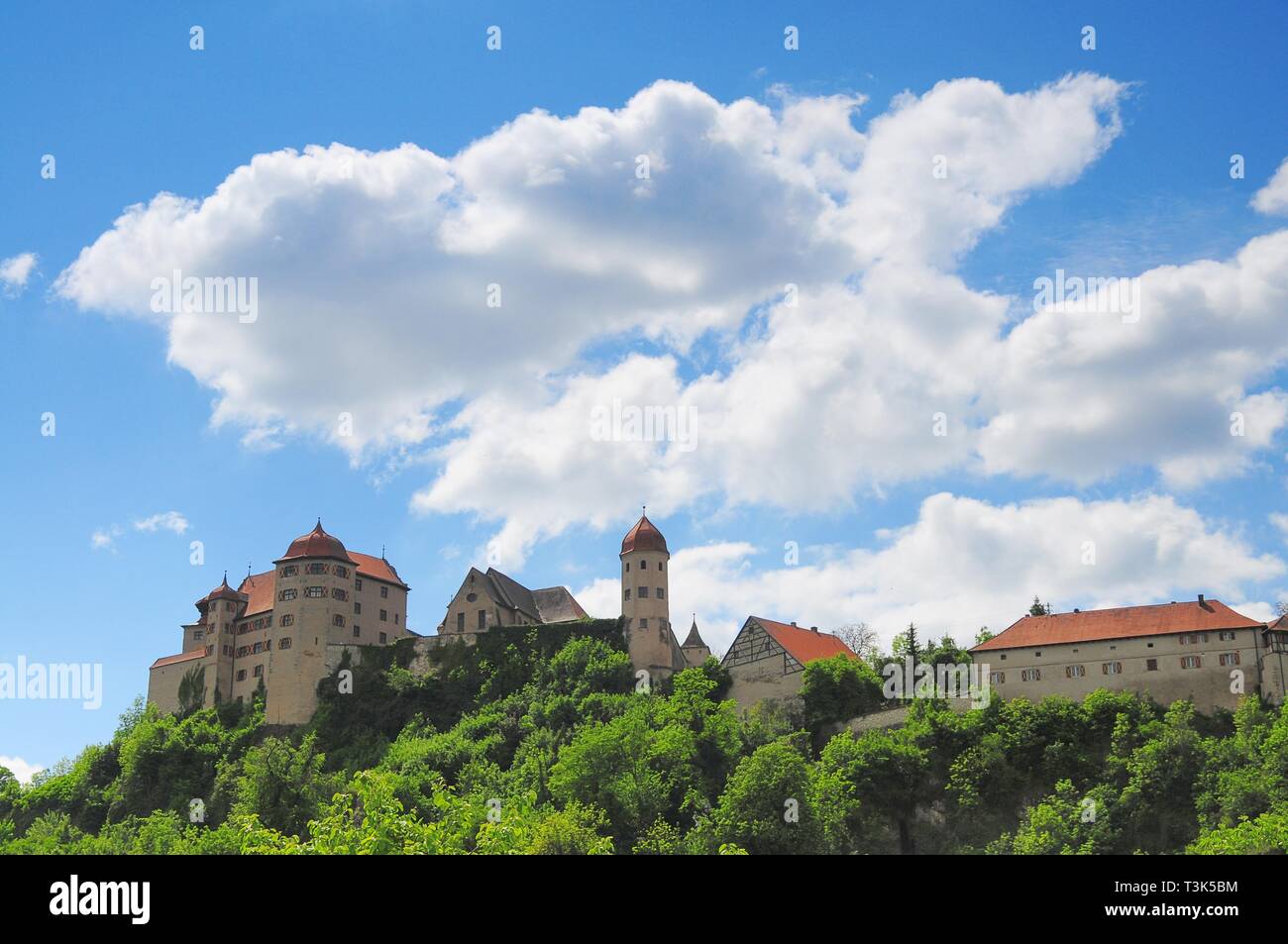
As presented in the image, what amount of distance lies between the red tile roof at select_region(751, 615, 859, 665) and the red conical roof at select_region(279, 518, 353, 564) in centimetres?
3142

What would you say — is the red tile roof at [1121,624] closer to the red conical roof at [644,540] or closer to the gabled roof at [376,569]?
the red conical roof at [644,540]

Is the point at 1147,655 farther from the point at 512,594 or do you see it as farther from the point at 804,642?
the point at 512,594

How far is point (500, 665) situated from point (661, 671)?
10.9 m

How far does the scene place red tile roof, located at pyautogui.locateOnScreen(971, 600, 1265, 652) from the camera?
74.5 metres

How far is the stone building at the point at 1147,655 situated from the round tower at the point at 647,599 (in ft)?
68.8

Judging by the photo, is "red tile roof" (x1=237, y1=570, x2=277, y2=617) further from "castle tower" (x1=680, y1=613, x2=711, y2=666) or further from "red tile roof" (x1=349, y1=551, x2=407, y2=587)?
"castle tower" (x1=680, y1=613, x2=711, y2=666)

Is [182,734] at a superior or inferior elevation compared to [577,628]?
inferior

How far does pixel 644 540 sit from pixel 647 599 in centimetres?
418

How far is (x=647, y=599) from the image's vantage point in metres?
90.6

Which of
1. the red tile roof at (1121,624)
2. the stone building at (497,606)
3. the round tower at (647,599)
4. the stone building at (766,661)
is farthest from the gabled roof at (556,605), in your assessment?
the red tile roof at (1121,624)
